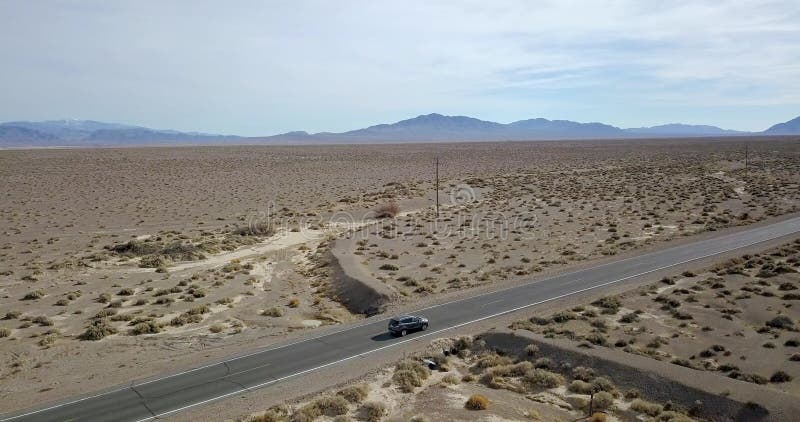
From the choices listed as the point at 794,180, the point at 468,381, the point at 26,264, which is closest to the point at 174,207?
the point at 26,264

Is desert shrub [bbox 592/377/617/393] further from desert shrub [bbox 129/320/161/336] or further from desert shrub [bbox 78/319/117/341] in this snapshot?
desert shrub [bbox 78/319/117/341]

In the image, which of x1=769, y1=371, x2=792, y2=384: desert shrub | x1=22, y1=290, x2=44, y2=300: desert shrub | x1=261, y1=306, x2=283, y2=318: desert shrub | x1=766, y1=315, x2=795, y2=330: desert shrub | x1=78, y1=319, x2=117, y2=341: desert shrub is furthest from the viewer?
x1=22, y1=290, x2=44, y2=300: desert shrub

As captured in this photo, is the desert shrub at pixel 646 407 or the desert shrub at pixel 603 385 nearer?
the desert shrub at pixel 646 407

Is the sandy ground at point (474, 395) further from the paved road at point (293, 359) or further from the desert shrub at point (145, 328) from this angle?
the desert shrub at point (145, 328)

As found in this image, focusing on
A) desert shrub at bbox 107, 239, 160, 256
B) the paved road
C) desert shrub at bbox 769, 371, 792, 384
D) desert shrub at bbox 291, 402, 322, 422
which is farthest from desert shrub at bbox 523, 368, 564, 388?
desert shrub at bbox 107, 239, 160, 256

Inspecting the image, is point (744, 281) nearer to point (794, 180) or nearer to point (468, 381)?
point (468, 381)

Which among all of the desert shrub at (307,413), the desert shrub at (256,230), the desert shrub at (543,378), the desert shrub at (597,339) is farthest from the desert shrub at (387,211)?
the desert shrub at (307,413)
